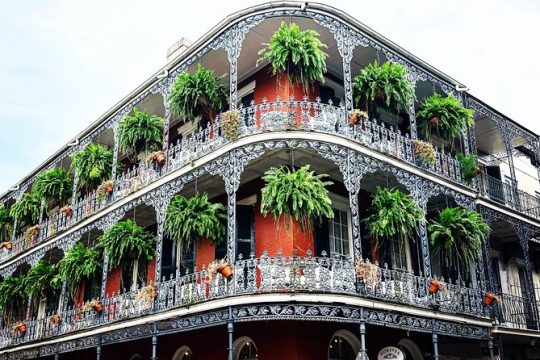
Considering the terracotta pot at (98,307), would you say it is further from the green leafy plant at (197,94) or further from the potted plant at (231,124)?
the potted plant at (231,124)

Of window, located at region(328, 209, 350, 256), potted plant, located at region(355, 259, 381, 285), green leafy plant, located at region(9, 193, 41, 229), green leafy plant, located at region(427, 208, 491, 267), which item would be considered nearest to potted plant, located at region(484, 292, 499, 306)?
green leafy plant, located at region(427, 208, 491, 267)

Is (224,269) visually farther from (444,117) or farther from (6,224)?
(6,224)

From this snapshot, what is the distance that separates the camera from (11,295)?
19.9 m

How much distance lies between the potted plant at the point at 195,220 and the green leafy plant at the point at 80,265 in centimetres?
405

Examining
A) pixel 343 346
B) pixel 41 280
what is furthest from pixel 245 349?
pixel 41 280

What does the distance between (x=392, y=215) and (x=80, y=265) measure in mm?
9354

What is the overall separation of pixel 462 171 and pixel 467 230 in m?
2.51

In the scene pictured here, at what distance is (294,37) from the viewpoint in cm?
1222

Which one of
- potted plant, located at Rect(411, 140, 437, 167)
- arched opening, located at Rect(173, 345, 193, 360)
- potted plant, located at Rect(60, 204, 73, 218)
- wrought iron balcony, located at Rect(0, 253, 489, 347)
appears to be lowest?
arched opening, located at Rect(173, 345, 193, 360)

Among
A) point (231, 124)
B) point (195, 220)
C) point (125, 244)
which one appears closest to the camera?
point (231, 124)

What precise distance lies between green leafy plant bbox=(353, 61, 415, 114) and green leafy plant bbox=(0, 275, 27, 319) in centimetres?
1373

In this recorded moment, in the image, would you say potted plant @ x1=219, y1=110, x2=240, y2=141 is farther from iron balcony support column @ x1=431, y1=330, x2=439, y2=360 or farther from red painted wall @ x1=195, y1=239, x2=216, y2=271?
iron balcony support column @ x1=431, y1=330, x2=439, y2=360

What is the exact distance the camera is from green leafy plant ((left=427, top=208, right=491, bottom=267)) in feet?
43.1

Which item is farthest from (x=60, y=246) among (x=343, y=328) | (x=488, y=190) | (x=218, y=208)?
(x=488, y=190)
